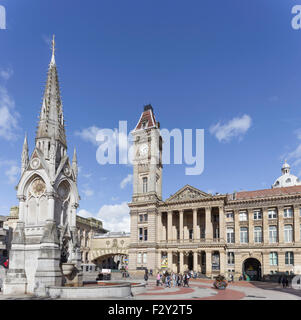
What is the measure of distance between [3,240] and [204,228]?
45.1 meters

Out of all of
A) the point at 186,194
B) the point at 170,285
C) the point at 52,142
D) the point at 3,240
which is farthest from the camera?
the point at 3,240

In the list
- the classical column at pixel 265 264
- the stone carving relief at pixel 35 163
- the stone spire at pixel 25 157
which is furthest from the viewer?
the classical column at pixel 265 264

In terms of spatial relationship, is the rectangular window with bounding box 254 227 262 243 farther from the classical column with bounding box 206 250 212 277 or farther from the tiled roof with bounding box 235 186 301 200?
the classical column with bounding box 206 250 212 277

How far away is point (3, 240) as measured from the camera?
249ft

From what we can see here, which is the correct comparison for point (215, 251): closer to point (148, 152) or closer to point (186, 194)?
point (186, 194)

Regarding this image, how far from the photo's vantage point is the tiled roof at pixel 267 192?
63281mm

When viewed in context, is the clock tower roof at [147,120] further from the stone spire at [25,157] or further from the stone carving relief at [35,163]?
the stone carving relief at [35,163]

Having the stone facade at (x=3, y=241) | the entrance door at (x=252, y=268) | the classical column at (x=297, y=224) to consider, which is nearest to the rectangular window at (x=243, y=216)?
the entrance door at (x=252, y=268)

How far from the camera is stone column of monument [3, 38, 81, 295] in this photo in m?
26.0

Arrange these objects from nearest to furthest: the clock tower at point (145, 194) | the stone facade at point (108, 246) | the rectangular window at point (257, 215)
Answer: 1. the rectangular window at point (257, 215)
2. the clock tower at point (145, 194)
3. the stone facade at point (108, 246)

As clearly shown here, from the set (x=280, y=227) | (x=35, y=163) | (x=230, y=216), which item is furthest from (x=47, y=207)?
(x=280, y=227)
